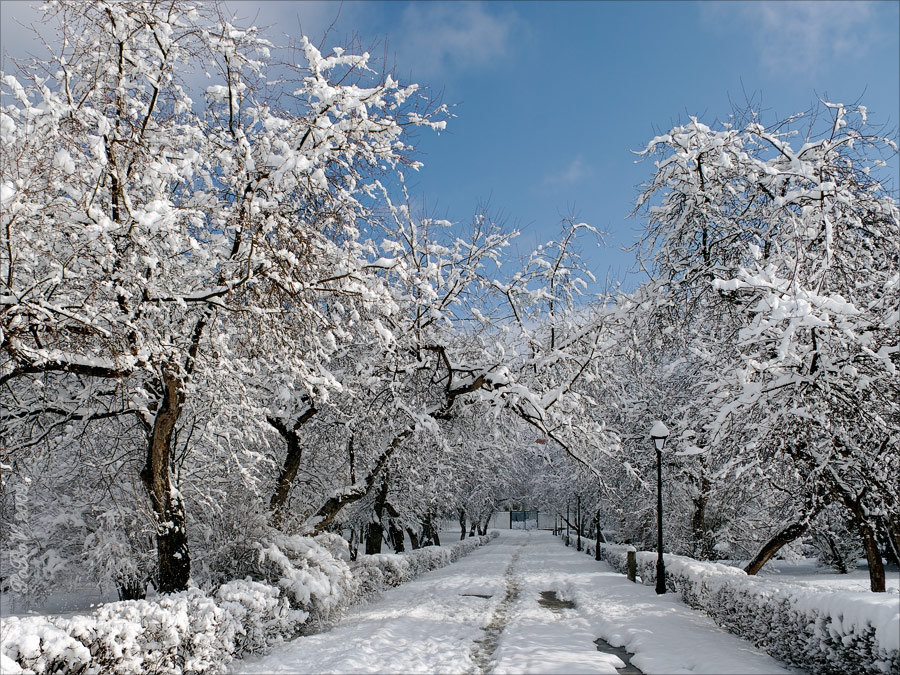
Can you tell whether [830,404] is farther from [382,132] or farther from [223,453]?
[223,453]

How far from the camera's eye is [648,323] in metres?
11.0

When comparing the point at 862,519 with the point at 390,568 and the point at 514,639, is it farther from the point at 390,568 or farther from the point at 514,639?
the point at 390,568

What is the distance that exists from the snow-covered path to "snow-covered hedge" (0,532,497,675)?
40cm

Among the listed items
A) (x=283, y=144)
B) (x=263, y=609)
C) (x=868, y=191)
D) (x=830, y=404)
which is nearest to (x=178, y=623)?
(x=263, y=609)

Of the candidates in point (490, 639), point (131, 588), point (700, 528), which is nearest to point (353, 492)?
point (490, 639)

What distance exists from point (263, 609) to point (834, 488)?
30.4ft

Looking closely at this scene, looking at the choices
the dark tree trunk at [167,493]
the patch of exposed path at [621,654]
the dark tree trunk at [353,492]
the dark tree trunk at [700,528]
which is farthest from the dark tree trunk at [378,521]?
the dark tree trunk at [700,528]

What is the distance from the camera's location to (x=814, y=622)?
6.82 metres

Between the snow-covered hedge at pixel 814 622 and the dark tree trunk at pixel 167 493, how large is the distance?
7811mm

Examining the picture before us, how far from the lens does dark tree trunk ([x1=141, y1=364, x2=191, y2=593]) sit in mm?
7758

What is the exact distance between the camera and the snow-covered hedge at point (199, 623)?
5324 millimetres

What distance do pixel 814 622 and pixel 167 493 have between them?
8185 mm

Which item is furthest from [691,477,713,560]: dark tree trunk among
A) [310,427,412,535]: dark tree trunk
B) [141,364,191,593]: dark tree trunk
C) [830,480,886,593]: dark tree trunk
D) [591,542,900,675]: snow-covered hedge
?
[141,364,191,593]: dark tree trunk

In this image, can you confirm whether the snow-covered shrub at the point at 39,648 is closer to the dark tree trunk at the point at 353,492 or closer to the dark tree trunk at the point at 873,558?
the dark tree trunk at the point at 353,492
